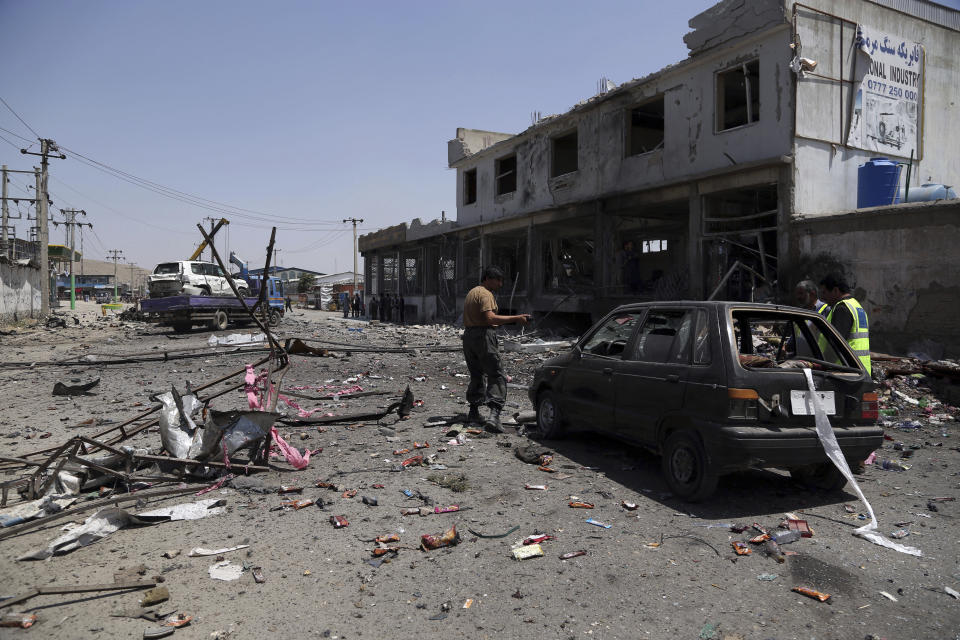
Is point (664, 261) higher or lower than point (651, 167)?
lower

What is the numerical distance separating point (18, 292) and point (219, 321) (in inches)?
591

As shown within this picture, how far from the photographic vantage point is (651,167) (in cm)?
1683

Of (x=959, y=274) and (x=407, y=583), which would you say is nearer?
(x=407, y=583)

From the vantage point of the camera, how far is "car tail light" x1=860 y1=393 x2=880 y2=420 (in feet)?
14.4

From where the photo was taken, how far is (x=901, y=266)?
1113 cm

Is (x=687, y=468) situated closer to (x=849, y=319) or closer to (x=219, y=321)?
(x=849, y=319)

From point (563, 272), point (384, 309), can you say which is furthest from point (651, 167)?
point (384, 309)

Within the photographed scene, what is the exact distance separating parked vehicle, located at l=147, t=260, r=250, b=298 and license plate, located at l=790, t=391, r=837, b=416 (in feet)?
67.6

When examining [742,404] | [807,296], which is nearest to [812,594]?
[742,404]

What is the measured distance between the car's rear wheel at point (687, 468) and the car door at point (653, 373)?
193mm

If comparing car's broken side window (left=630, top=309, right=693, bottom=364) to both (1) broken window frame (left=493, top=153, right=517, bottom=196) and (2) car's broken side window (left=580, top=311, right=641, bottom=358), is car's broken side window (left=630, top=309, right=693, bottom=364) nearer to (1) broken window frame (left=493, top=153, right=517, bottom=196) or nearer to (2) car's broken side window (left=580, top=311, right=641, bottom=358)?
(2) car's broken side window (left=580, top=311, right=641, bottom=358)

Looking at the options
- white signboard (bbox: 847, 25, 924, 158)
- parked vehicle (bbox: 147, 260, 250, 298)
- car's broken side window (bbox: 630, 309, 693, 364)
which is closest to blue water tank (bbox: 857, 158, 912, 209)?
white signboard (bbox: 847, 25, 924, 158)

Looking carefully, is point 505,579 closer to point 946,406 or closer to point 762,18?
point 946,406

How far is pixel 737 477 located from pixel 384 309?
1142 inches
